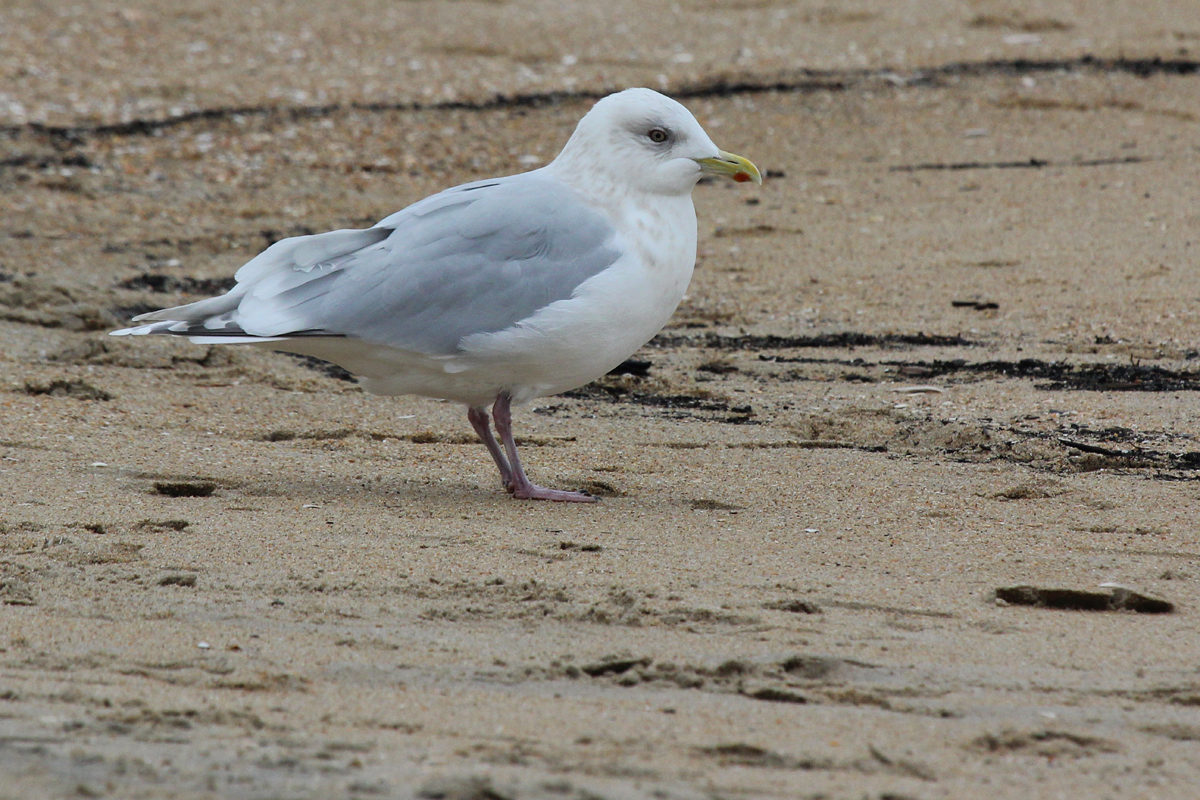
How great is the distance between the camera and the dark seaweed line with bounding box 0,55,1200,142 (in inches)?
393

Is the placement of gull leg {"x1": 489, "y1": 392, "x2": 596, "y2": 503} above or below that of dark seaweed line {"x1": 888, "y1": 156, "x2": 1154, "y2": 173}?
below

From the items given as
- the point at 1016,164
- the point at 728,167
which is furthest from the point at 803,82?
the point at 728,167

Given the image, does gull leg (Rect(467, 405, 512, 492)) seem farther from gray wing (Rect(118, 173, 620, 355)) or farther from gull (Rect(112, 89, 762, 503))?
gray wing (Rect(118, 173, 620, 355))

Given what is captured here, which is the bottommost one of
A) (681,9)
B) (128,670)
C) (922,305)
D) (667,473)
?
(128,670)

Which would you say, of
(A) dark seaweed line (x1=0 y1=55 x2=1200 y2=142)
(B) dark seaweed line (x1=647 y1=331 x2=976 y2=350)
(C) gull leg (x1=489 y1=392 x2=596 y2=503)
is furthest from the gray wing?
(A) dark seaweed line (x1=0 y1=55 x2=1200 y2=142)

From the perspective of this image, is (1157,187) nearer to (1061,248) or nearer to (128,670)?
(1061,248)

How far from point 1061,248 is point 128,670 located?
5.92 meters

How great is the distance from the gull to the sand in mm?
441

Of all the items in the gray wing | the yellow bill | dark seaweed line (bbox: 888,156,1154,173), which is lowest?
the gray wing

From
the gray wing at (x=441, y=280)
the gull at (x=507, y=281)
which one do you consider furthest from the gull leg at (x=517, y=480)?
the gray wing at (x=441, y=280)

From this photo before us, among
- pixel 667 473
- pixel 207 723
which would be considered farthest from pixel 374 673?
pixel 667 473

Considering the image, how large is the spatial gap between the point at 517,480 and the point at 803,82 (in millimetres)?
6720

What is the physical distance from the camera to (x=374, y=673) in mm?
2760

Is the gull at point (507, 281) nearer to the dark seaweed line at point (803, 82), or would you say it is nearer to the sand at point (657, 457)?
the sand at point (657, 457)
